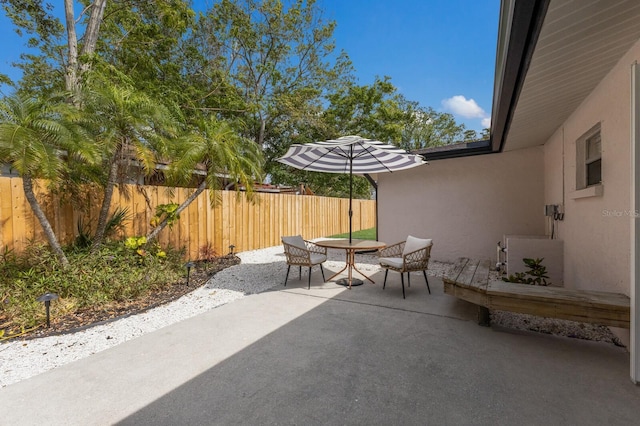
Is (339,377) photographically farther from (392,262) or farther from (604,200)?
(604,200)

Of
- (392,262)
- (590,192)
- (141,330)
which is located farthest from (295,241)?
(590,192)

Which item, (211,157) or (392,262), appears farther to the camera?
(211,157)

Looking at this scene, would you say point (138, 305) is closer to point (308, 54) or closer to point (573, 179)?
point (573, 179)

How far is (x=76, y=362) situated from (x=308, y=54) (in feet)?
53.1

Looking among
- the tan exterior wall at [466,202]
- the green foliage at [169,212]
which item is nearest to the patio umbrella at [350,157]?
the tan exterior wall at [466,202]

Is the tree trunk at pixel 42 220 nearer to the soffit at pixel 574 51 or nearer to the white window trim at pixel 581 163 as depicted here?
the soffit at pixel 574 51

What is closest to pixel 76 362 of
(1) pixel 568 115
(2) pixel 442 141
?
(1) pixel 568 115

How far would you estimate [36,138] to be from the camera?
11.7 feet

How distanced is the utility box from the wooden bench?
1589 mm

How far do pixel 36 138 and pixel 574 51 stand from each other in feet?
19.5

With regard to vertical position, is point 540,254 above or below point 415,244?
below

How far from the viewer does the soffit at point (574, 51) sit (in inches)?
80.7

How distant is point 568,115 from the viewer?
4453mm

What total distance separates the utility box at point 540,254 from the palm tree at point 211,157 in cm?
500
